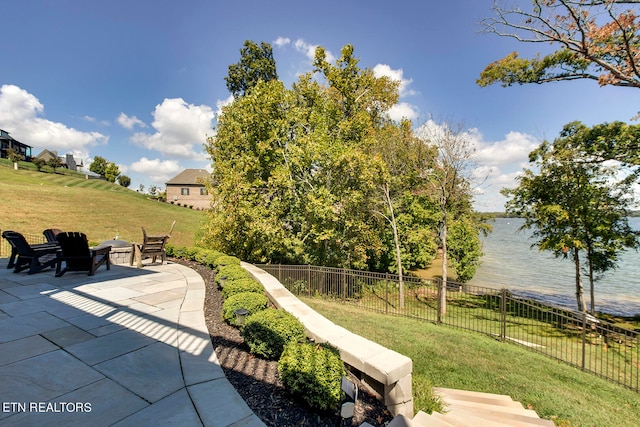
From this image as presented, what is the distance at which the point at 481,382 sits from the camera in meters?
4.39

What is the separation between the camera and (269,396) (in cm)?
265

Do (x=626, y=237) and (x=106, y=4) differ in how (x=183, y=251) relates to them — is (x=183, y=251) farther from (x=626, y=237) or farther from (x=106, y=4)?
(x=626, y=237)

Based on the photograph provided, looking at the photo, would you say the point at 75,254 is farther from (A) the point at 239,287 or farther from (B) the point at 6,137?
(B) the point at 6,137

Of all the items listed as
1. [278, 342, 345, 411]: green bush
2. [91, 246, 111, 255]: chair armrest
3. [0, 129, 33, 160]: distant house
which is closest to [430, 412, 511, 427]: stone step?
[278, 342, 345, 411]: green bush

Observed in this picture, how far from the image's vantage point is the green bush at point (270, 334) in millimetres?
3324

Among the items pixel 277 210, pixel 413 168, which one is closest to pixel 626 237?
pixel 413 168

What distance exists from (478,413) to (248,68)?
27014 mm

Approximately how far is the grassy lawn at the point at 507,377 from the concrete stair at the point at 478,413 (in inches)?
11.1

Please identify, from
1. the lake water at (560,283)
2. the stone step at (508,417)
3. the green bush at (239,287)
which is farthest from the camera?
the lake water at (560,283)

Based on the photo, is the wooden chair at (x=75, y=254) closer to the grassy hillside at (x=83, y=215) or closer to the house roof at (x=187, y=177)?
the grassy hillside at (x=83, y=215)

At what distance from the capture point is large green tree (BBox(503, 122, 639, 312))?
429 inches

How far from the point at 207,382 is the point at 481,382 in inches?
164

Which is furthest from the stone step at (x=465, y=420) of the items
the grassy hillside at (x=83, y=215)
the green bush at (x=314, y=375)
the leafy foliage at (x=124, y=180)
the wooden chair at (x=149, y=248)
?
the leafy foliage at (x=124, y=180)

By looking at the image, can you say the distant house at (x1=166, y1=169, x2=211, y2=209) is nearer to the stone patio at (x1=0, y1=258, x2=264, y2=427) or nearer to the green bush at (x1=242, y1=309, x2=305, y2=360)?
the stone patio at (x1=0, y1=258, x2=264, y2=427)
